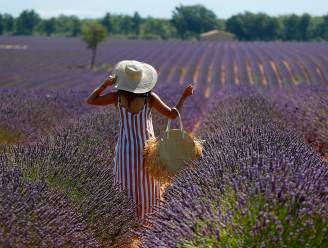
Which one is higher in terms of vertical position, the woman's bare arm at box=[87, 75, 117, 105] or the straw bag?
the woman's bare arm at box=[87, 75, 117, 105]

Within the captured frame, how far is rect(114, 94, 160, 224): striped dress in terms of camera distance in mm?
3973

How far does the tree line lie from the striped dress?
53845mm

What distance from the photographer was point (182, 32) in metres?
65.8

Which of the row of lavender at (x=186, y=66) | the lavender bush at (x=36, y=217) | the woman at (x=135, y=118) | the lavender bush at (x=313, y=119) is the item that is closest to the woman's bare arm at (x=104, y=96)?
the woman at (x=135, y=118)

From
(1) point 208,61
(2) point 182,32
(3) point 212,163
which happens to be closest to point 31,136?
(3) point 212,163

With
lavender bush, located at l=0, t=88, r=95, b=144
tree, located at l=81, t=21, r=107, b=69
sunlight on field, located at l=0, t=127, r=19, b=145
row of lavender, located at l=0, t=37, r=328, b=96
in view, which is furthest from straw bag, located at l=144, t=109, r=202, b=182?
tree, located at l=81, t=21, r=107, b=69

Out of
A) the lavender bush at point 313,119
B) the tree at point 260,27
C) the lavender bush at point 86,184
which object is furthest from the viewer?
the tree at point 260,27

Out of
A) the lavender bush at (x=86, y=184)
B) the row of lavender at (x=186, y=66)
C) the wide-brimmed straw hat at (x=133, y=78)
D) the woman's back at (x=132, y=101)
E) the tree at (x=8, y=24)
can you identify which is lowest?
the tree at (x=8, y=24)

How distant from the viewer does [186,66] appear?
78.8 ft

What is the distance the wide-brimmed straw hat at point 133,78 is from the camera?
3.84 metres

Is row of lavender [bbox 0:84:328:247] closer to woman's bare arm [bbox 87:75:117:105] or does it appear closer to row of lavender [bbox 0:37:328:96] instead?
woman's bare arm [bbox 87:75:117:105]

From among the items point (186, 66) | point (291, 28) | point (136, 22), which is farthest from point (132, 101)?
point (136, 22)

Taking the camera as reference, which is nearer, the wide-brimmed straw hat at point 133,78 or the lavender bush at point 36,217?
the lavender bush at point 36,217

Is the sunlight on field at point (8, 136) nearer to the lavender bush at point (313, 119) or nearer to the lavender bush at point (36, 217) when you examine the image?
the lavender bush at point (36, 217)
